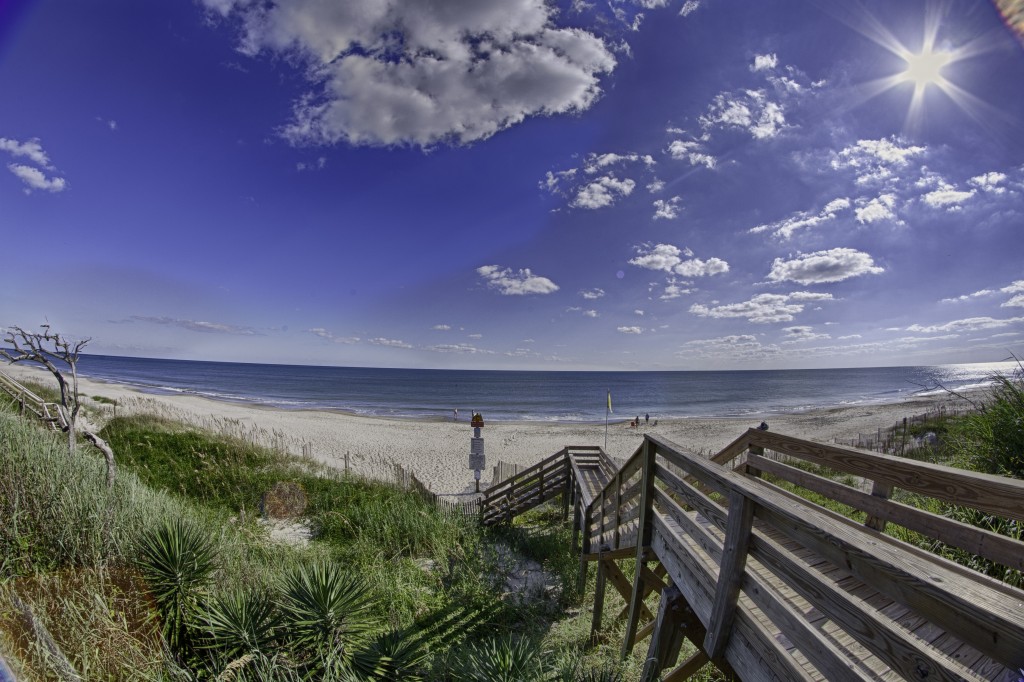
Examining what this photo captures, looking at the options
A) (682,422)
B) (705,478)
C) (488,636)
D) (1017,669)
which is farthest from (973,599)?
(682,422)

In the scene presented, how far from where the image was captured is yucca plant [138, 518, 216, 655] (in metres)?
3.74

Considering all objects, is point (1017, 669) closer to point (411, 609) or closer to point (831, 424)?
point (411, 609)

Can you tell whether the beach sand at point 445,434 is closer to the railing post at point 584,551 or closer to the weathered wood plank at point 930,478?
the railing post at point 584,551

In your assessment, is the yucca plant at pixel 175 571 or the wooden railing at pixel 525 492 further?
the wooden railing at pixel 525 492

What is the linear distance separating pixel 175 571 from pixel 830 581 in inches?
202

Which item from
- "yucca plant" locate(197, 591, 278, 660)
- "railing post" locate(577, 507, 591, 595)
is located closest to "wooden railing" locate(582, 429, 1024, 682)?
"railing post" locate(577, 507, 591, 595)

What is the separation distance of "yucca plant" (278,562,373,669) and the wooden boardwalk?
271 cm

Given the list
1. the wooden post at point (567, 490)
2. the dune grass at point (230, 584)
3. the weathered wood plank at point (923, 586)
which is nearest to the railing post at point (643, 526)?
the dune grass at point (230, 584)

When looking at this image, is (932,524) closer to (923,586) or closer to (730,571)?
(730,571)

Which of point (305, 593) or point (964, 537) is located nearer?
point (964, 537)

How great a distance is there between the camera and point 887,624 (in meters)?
1.53

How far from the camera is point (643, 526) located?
13.6 ft

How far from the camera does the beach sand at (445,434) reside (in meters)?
18.3

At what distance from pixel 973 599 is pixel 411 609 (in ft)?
21.2
